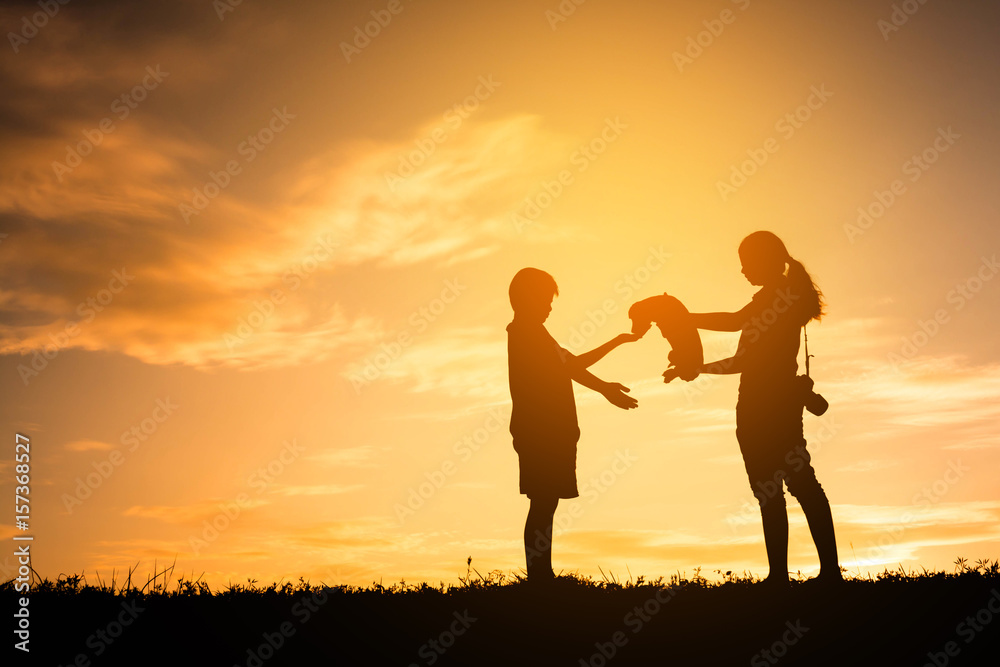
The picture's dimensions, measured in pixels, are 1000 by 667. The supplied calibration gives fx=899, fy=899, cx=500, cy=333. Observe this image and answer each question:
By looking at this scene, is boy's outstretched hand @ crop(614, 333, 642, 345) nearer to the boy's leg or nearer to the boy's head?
the boy's head

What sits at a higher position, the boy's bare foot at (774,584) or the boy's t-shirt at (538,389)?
the boy's t-shirt at (538,389)

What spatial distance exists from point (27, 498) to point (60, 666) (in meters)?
2.50

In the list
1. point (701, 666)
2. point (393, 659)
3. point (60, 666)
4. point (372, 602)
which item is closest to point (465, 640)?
point (393, 659)

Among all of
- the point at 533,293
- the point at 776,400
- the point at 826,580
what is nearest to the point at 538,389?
the point at 533,293

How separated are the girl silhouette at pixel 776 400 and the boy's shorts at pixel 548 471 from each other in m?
1.86

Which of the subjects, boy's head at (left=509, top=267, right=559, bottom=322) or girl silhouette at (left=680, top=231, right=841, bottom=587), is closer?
girl silhouette at (left=680, top=231, right=841, bottom=587)

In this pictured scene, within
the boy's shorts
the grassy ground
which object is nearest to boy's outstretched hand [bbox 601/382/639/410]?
the boy's shorts

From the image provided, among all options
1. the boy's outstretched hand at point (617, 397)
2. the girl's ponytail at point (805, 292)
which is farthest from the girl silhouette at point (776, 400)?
the boy's outstretched hand at point (617, 397)

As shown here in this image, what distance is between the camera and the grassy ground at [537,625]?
7.70 metres

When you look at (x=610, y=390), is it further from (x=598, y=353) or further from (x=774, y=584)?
(x=774, y=584)

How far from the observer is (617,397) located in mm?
10656

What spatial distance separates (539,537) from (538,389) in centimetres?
161

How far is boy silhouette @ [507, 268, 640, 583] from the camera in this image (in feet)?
32.0

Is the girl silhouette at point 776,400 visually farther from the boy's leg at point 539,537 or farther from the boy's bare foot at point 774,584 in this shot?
the boy's leg at point 539,537
